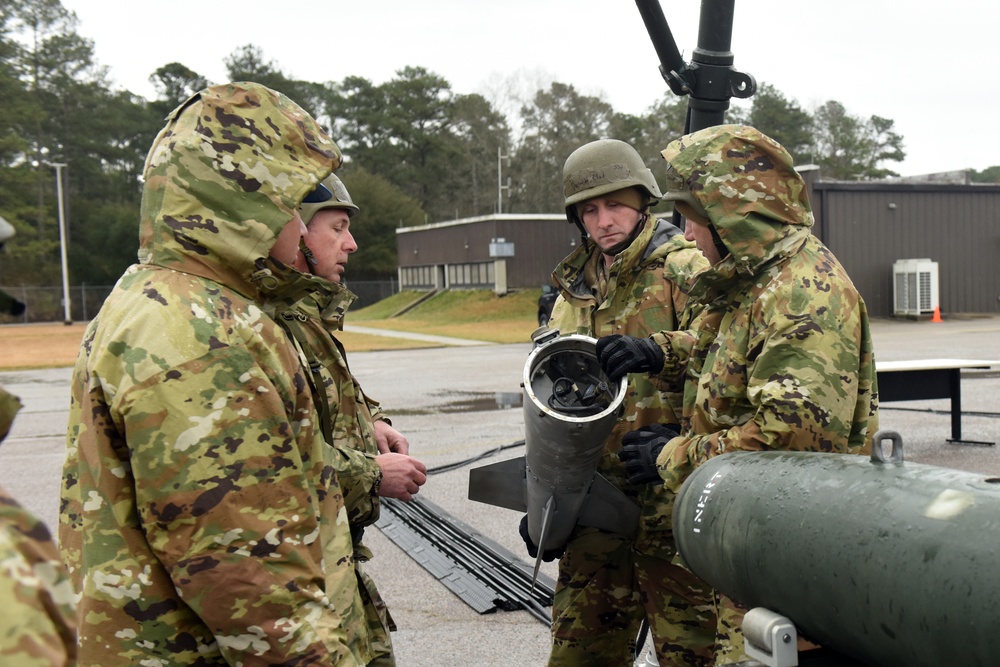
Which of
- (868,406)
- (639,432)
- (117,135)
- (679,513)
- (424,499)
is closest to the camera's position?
(679,513)

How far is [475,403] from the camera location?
12.3 meters

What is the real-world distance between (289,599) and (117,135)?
58.6 m

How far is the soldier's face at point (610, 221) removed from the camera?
368 cm

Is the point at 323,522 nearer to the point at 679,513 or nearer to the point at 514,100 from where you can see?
the point at 679,513

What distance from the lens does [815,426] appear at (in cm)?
248

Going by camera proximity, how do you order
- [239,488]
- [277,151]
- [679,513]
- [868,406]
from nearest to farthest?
[239,488], [277,151], [679,513], [868,406]

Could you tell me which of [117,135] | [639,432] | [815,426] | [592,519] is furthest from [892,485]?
[117,135]

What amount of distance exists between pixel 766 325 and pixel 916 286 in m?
28.8

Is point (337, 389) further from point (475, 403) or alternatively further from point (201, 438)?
point (475, 403)

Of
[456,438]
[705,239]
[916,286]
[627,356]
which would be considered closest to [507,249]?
[916,286]

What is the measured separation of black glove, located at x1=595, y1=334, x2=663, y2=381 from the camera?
311 centimetres

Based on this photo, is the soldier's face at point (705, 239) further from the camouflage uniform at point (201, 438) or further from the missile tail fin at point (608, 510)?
the camouflage uniform at point (201, 438)

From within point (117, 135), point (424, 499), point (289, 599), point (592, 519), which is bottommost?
point (424, 499)

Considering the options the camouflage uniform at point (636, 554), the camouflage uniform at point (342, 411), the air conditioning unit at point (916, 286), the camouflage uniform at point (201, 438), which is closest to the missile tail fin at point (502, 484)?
the camouflage uniform at point (636, 554)
